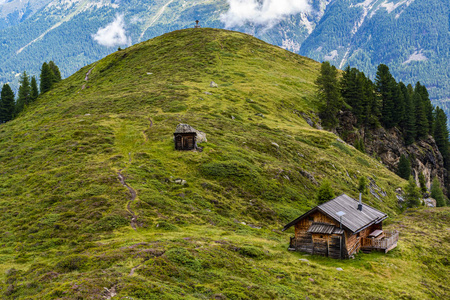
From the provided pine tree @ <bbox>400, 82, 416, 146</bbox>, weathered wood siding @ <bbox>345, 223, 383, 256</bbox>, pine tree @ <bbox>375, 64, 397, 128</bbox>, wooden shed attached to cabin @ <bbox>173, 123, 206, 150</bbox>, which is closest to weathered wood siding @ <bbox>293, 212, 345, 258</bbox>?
weathered wood siding @ <bbox>345, 223, 383, 256</bbox>

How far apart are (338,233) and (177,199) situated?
18.9 metres

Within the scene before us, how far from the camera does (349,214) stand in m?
42.4

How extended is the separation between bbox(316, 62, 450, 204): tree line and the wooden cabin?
64790mm

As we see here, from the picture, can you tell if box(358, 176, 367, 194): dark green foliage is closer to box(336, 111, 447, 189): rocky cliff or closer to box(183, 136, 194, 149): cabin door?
box(183, 136, 194, 149): cabin door

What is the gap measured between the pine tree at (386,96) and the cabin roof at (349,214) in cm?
8706

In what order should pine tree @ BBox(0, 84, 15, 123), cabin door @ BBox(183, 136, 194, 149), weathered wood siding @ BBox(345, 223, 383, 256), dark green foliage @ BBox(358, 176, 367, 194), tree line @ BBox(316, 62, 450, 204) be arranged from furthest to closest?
pine tree @ BBox(0, 84, 15, 123)
tree line @ BBox(316, 62, 450, 204)
dark green foliage @ BBox(358, 176, 367, 194)
cabin door @ BBox(183, 136, 194, 149)
weathered wood siding @ BBox(345, 223, 383, 256)

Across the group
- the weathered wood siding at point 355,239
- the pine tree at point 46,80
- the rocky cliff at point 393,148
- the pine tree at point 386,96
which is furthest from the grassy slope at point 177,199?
the pine tree at point 386,96

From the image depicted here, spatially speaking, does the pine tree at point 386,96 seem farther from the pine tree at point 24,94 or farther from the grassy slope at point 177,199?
the pine tree at point 24,94

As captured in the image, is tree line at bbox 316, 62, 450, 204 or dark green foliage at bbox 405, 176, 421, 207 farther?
tree line at bbox 316, 62, 450, 204

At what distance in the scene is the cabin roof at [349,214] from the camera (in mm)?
40344

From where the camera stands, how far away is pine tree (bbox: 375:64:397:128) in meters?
126

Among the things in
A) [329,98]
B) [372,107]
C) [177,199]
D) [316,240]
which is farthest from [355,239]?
[372,107]

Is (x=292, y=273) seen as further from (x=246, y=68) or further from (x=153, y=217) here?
(x=246, y=68)

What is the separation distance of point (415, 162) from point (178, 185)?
311 ft
